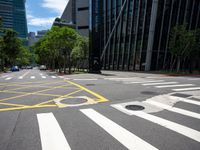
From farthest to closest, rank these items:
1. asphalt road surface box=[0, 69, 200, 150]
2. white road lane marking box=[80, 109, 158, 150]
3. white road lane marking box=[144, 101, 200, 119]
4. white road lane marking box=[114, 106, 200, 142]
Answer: white road lane marking box=[144, 101, 200, 119] < white road lane marking box=[114, 106, 200, 142] < asphalt road surface box=[0, 69, 200, 150] < white road lane marking box=[80, 109, 158, 150]

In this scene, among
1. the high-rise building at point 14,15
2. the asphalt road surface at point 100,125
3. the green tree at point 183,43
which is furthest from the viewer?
the high-rise building at point 14,15

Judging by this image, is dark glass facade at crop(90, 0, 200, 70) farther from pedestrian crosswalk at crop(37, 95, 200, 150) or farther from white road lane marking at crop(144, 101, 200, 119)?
pedestrian crosswalk at crop(37, 95, 200, 150)

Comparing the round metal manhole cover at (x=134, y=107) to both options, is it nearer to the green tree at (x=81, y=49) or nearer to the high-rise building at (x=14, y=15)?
the green tree at (x=81, y=49)

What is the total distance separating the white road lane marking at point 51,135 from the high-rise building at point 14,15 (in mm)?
179681

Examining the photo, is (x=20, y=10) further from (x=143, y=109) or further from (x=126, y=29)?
(x=143, y=109)

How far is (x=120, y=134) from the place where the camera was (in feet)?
15.6

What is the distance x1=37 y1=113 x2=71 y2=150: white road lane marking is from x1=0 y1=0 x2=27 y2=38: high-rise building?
17968 centimetres

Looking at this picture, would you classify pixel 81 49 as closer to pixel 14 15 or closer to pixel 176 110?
pixel 176 110

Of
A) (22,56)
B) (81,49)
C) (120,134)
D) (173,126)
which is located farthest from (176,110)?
(22,56)

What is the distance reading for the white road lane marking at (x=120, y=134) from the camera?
→ 13.4ft

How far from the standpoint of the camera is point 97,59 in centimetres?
3222

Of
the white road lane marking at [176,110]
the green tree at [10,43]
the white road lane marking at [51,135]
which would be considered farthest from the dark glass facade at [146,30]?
the green tree at [10,43]

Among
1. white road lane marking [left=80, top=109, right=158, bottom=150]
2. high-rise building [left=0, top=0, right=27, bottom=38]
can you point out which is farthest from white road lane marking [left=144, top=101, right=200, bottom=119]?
high-rise building [left=0, top=0, right=27, bottom=38]

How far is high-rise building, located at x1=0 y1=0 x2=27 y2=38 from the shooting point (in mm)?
168500
